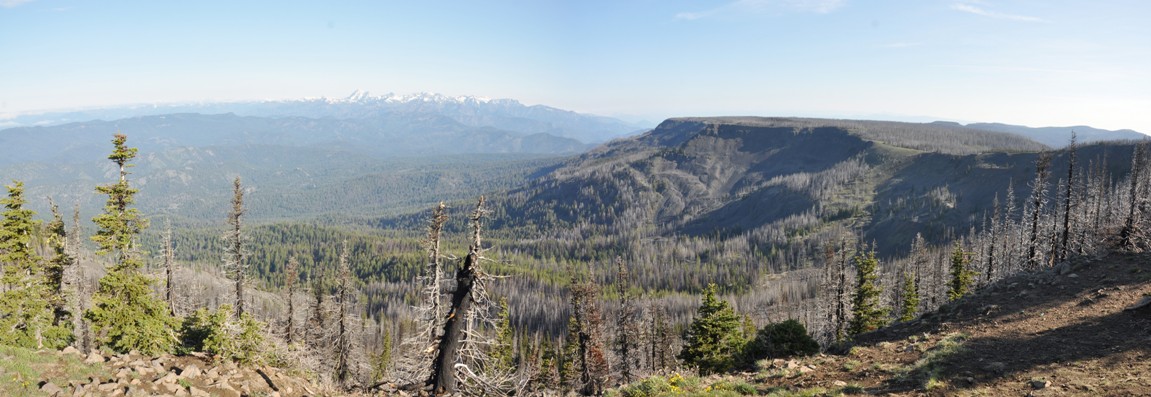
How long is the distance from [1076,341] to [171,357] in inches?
Answer: 1301

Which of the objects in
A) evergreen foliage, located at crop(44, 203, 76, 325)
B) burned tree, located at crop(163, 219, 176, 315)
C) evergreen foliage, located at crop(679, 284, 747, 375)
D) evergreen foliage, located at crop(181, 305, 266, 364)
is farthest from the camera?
evergreen foliage, located at crop(679, 284, 747, 375)

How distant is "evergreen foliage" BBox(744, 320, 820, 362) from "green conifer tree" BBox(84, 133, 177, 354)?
34689 mm

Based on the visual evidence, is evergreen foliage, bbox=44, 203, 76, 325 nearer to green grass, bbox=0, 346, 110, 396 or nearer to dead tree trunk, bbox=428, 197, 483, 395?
green grass, bbox=0, 346, 110, 396

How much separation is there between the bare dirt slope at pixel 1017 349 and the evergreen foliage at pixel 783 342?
7.05 meters

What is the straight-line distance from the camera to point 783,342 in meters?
31.1

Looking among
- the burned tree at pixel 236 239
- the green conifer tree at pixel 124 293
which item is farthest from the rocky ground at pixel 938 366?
the burned tree at pixel 236 239

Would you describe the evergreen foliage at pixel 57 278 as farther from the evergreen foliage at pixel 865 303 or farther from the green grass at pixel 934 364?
the evergreen foliage at pixel 865 303

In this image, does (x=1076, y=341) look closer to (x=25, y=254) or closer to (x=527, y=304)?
(x=25, y=254)

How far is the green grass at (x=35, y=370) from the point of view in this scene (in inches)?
575

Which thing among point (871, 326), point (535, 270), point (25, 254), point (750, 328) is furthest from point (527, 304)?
point (25, 254)

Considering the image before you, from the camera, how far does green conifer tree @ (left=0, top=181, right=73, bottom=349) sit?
29609mm

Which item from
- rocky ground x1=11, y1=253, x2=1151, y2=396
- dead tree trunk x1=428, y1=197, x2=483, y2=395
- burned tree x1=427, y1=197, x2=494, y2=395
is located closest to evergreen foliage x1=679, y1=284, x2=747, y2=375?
rocky ground x1=11, y1=253, x2=1151, y2=396

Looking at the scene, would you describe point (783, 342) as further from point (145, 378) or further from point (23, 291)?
point (23, 291)

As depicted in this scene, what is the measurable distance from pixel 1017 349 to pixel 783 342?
1428 cm
